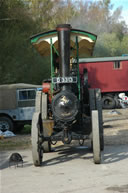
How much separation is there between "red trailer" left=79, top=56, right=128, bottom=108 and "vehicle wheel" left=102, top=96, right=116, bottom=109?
232mm

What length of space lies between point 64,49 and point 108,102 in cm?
1814

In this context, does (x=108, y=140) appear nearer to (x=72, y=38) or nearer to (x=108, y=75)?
(x=72, y=38)

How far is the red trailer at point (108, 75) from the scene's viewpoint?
25.7 m

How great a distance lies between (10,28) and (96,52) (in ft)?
84.3

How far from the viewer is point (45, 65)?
91.4ft

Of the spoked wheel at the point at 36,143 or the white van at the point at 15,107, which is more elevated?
the white van at the point at 15,107

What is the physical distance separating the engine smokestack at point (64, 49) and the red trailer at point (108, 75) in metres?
18.1

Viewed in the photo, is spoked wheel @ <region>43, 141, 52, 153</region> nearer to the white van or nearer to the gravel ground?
the gravel ground

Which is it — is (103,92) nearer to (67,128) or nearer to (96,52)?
(67,128)

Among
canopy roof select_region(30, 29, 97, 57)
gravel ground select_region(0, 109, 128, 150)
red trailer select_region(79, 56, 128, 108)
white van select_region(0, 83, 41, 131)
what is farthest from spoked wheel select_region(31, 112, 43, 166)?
red trailer select_region(79, 56, 128, 108)

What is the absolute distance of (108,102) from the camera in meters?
25.3

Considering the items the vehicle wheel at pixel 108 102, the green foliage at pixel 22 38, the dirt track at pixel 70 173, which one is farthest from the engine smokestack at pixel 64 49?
the vehicle wheel at pixel 108 102

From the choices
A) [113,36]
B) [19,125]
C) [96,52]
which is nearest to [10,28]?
[19,125]

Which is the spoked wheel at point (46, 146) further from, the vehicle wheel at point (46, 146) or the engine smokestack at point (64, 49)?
the engine smokestack at point (64, 49)
